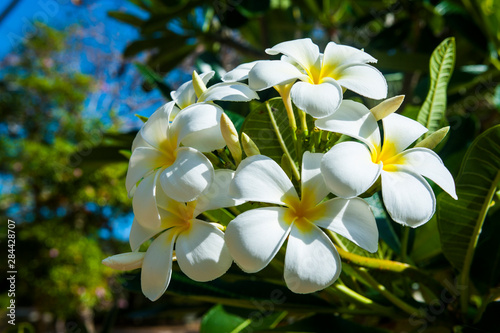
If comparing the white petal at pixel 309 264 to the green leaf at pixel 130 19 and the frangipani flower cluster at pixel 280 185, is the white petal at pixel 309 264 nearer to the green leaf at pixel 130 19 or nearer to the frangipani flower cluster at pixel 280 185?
the frangipani flower cluster at pixel 280 185

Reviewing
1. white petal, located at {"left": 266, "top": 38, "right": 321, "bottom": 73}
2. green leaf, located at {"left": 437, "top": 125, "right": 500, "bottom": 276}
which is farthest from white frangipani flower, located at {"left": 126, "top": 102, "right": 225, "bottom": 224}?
green leaf, located at {"left": 437, "top": 125, "right": 500, "bottom": 276}

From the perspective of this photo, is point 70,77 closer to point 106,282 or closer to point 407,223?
point 106,282

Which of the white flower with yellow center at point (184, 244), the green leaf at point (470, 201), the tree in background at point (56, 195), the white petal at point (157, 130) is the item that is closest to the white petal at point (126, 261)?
the white flower with yellow center at point (184, 244)

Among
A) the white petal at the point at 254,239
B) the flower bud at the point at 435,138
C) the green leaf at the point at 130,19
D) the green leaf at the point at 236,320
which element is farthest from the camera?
the green leaf at the point at 130,19

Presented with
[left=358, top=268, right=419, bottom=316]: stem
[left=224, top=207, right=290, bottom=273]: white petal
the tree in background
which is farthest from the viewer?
the tree in background

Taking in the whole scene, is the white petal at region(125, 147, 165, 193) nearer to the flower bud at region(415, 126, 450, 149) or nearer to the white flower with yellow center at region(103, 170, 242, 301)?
the white flower with yellow center at region(103, 170, 242, 301)

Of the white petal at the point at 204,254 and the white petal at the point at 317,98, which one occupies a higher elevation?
the white petal at the point at 317,98

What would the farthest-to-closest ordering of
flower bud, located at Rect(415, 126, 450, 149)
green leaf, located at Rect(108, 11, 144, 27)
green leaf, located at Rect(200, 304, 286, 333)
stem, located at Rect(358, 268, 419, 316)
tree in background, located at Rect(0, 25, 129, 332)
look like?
tree in background, located at Rect(0, 25, 129, 332)
green leaf, located at Rect(108, 11, 144, 27)
green leaf, located at Rect(200, 304, 286, 333)
stem, located at Rect(358, 268, 419, 316)
flower bud, located at Rect(415, 126, 450, 149)

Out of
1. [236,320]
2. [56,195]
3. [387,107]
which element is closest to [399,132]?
[387,107]
